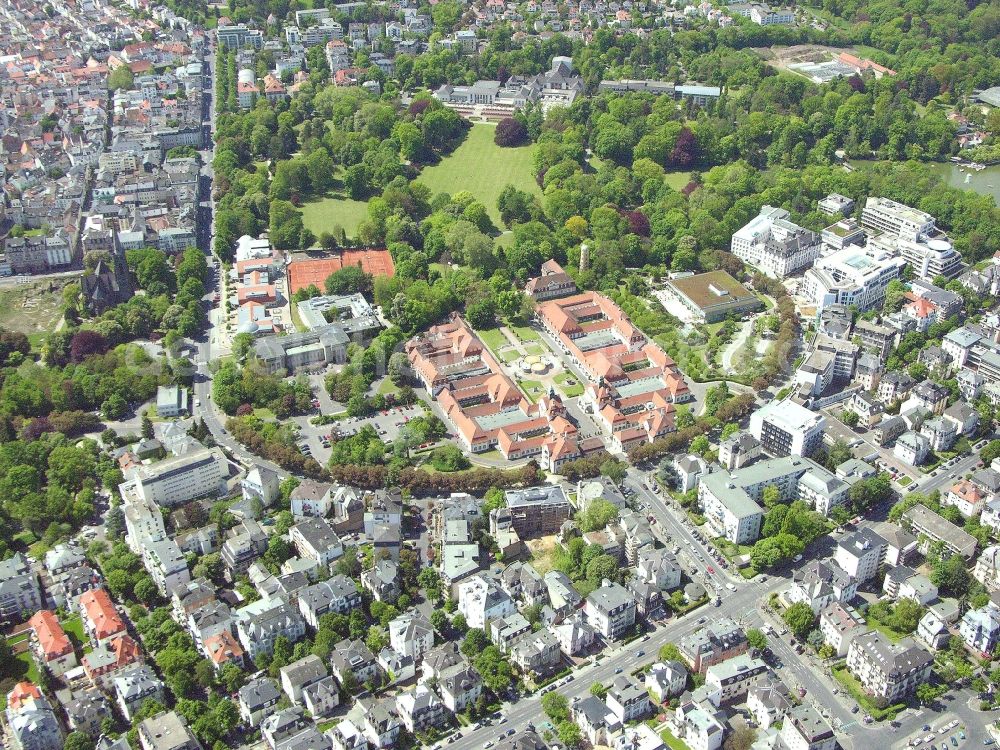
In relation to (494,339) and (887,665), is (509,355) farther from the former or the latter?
(887,665)

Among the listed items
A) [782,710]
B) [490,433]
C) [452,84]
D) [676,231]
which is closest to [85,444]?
[490,433]

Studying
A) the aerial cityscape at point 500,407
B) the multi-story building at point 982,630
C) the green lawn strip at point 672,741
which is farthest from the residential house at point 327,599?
the multi-story building at point 982,630

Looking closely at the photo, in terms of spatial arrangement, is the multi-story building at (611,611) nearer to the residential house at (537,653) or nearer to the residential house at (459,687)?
the residential house at (537,653)

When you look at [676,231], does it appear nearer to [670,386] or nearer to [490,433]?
[670,386]

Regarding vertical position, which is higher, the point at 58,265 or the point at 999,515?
the point at 999,515

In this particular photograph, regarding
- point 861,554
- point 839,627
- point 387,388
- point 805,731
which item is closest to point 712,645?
point 805,731

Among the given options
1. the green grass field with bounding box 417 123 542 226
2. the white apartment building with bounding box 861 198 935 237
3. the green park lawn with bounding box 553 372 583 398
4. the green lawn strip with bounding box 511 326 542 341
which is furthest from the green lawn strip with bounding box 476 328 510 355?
the white apartment building with bounding box 861 198 935 237

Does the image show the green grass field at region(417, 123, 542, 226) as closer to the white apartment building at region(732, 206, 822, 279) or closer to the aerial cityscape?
the aerial cityscape
